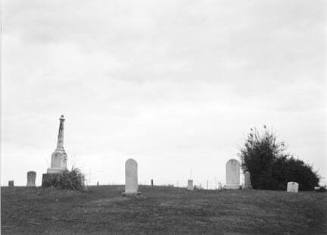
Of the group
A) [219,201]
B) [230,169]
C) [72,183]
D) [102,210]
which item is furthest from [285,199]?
[72,183]

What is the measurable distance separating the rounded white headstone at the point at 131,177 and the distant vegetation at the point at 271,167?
9608 millimetres

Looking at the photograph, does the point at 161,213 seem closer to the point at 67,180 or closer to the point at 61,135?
the point at 67,180

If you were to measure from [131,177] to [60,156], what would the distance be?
5.67 meters

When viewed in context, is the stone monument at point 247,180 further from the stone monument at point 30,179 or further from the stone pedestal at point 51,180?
the stone monument at point 30,179

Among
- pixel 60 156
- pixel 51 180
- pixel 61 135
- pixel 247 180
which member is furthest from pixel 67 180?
pixel 247 180

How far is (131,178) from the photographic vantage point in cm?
2211

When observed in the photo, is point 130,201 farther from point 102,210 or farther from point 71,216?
point 71,216

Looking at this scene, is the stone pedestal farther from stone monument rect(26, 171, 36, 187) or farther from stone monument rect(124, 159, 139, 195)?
stone monument rect(124, 159, 139, 195)

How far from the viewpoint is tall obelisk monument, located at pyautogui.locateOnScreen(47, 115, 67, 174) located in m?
26.1

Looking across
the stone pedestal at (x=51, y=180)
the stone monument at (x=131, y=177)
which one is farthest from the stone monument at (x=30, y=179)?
the stone monument at (x=131, y=177)

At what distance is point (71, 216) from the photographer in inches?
656

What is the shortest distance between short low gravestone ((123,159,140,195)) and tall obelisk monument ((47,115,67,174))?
4823mm

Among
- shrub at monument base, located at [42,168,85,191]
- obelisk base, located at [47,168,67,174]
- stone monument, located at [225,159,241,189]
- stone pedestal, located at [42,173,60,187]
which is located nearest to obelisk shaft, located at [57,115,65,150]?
obelisk base, located at [47,168,67,174]

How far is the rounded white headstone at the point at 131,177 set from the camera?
72.2 feet
